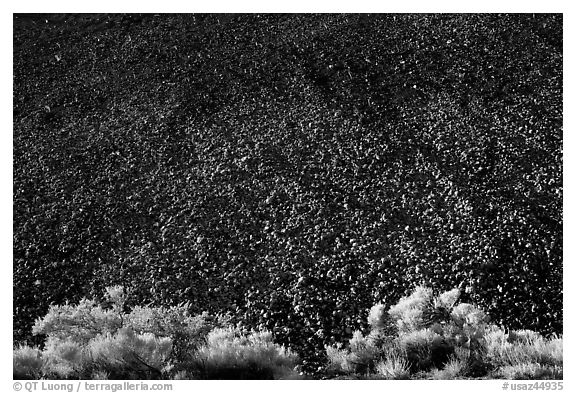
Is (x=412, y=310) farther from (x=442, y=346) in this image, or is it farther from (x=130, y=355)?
(x=130, y=355)

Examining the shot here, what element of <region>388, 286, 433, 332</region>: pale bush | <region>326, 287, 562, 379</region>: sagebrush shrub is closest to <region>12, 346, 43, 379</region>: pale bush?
<region>326, 287, 562, 379</region>: sagebrush shrub

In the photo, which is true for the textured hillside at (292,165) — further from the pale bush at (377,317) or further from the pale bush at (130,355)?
the pale bush at (130,355)

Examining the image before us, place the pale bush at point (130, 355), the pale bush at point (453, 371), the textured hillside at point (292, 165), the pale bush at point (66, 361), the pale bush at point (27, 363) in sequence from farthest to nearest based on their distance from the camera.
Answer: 1. the textured hillside at point (292, 165)
2. the pale bush at point (27, 363)
3. the pale bush at point (66, 361)
4. the pale bush at point (130, 355)
5. the pale bush at point (453, 371)

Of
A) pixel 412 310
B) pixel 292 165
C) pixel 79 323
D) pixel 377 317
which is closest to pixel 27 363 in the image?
pixel 79 323

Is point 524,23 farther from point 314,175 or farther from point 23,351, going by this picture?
point 23,351

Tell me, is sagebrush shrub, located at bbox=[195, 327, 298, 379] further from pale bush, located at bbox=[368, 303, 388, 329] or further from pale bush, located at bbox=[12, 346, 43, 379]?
pale bush, located at bbox=[12, 346, 43, 379]

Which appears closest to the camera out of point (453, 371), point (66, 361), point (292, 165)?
point (453, 371)

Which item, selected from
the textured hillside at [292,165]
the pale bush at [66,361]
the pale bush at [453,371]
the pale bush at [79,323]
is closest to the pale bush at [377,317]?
the textured hillside at [292,165]

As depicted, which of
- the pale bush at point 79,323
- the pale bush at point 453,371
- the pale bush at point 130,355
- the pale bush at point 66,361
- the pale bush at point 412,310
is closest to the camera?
the pale bush at point 453,371
